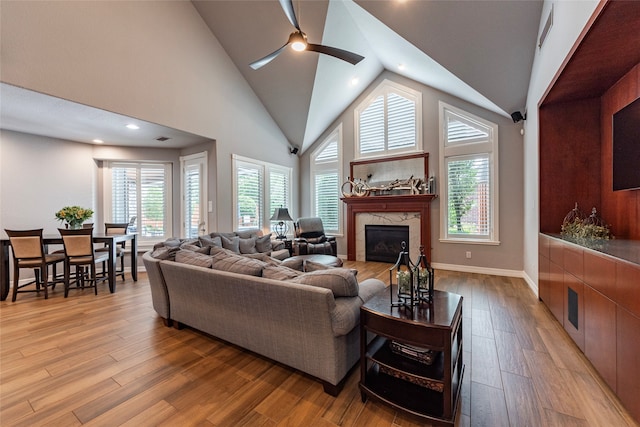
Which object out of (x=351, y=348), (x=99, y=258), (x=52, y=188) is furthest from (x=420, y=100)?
(x=52, y=188)

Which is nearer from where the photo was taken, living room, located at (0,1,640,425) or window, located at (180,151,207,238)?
living room, located at (0,1,640,425)

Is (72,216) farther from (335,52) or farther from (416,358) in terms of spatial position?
(416,358)

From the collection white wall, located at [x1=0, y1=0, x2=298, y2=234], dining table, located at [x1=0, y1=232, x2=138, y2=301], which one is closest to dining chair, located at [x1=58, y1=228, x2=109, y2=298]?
dining table, located at [x1=0, y1=232, x2=138, y2=301]

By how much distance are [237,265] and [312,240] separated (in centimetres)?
347

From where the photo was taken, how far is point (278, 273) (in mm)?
1983

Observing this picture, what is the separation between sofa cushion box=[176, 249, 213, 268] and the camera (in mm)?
2423

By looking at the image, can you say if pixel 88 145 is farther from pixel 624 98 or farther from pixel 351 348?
pixel 624 98

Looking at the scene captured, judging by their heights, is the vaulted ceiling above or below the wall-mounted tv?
above

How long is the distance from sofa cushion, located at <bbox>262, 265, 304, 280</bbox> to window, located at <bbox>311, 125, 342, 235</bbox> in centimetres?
451

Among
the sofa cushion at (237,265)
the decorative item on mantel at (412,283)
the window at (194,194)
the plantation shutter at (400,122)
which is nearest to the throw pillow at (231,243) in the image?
the window at (194,194)

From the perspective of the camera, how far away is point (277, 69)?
16.1 feet

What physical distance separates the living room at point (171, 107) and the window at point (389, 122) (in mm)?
163

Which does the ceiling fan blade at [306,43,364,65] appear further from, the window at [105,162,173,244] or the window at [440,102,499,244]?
the window at [105,162,173,244]

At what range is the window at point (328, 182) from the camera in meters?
6.52
